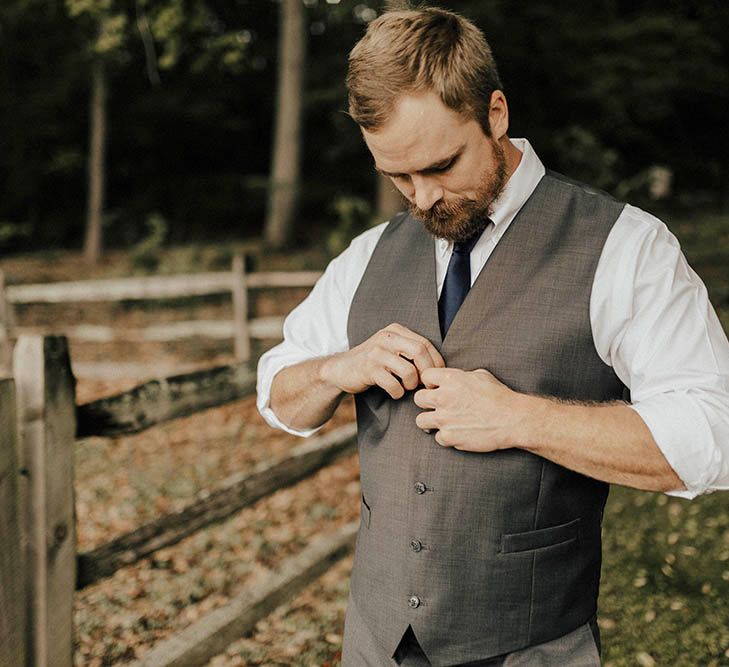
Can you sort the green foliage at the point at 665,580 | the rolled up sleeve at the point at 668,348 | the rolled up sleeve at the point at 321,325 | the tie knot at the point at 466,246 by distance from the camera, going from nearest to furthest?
1. the rolled up sleeve at the point at 668,348
2. the tie knot at the point at 466,246
3. the rolled up sleeve at the point at 321,325
4. the green foliage at the point at 665,580

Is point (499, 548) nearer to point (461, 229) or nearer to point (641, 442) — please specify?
point (641, 442)

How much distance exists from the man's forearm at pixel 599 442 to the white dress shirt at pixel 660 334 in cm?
2

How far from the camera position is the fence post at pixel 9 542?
80.4 inches

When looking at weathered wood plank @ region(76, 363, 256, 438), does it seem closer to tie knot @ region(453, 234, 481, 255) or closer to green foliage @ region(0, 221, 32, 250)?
tie knot @ region(453, 234, 481, 255)

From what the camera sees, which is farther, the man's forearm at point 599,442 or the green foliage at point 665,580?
the green foliage at point 665,580

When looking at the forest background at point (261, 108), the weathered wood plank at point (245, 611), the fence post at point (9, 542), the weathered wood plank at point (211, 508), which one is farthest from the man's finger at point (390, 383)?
the forest background at point (261, 108)

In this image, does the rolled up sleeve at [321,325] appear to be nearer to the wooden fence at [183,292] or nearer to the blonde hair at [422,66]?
the blonde hair at [422,66]

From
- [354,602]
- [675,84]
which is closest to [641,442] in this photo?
[354,602]

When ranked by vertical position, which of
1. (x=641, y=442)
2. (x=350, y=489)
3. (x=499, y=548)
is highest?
(x=641, y=442)

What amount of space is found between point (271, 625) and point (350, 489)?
1.74 meters

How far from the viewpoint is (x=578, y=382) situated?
1396 mm

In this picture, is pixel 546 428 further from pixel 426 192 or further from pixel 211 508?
pixel 211 508

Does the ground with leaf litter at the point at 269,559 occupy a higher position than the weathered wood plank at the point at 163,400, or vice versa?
the weathered wood plank at the point at 163,400

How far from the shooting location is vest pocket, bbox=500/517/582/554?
4.75ft
